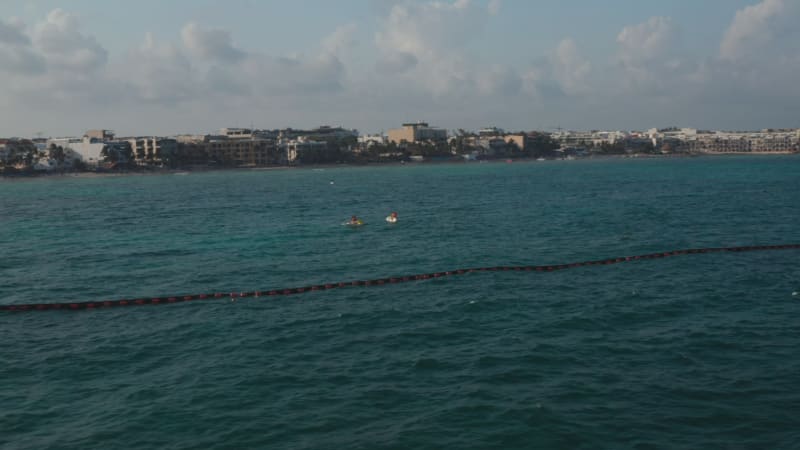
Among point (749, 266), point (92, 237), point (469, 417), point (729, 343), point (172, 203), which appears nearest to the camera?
point (469, 417)

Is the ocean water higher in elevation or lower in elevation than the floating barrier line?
lower

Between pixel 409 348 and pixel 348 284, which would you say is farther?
pixel 348 284

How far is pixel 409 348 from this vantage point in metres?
26.2

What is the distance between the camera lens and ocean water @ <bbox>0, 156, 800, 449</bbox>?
19250mm

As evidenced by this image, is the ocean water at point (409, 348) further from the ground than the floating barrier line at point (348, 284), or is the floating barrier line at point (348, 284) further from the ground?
the floating barrier line at point (348, 284)

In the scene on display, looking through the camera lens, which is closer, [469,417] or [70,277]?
[469,417]

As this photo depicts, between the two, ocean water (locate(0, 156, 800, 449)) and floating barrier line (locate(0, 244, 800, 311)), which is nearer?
ocean water (locate(0, 156, 800, 449))

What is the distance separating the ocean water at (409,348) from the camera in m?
19.2

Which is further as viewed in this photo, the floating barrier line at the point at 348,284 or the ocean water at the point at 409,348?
the floating barrier line at the point at 348,284

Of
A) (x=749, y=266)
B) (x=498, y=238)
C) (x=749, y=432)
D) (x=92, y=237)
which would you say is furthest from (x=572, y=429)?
(x=92, y=237)

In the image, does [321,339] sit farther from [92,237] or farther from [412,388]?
[92,237]

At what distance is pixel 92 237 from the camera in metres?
62.1

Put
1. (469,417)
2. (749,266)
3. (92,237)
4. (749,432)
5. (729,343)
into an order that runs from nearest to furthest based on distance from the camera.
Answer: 1. (749,432)
2. (469,417)
3. (729,343)
4. (749,266)
5. (92,237)

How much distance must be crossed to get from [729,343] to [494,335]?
879cm
